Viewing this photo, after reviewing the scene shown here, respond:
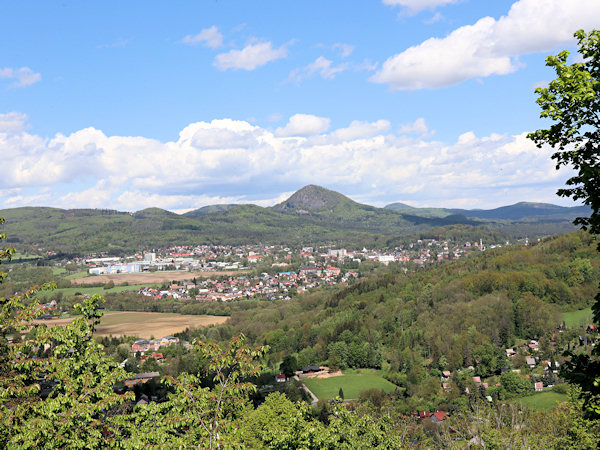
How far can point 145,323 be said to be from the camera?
104875 mm

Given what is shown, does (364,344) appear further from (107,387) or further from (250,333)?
(107,387)

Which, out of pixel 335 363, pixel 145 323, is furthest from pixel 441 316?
pixel 145 323

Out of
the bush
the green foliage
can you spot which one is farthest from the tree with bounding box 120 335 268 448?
the green foliage

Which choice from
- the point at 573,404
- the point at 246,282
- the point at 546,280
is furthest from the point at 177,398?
the point at 246,282

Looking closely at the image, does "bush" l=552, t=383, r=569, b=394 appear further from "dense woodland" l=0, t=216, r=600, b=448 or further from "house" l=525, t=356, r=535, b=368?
"house" l=525, t=356, r=535, b=368

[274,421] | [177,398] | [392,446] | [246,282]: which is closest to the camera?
[177,398]

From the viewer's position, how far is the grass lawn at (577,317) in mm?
78938

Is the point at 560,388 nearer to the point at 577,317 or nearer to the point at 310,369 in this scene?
the point at 577,317

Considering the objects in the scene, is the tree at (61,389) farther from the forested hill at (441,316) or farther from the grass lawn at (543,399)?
the forested hill at (441,316)

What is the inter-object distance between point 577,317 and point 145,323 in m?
93.6

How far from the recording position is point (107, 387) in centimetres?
1082

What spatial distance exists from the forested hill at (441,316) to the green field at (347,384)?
9.81 feet

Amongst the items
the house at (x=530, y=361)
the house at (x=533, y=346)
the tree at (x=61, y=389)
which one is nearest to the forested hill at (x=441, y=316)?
the house at (x=533, y=346)

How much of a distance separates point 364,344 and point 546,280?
43.7 meters
